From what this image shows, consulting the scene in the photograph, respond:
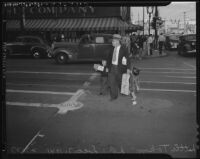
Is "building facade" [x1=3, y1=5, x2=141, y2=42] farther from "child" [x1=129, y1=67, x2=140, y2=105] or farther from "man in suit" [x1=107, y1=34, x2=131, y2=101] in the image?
"child" [x1=129, y1=67, x2=140, y2=105]

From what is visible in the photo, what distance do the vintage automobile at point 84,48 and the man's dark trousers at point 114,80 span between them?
0.30 meters

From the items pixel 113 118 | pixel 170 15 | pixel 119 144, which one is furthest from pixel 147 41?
pixel 119 144

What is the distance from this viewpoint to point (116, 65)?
5.27 meters

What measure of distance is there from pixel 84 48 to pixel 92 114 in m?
2.99

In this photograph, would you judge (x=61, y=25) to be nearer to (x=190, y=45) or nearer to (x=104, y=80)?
(x=104, y=80)

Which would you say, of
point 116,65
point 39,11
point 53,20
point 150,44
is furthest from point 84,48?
point 39,11

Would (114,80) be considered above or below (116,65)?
below

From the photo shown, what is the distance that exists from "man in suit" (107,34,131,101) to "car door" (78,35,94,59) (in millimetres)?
1440

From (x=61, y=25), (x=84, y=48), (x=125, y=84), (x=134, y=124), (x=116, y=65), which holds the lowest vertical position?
(x=134, y=124)

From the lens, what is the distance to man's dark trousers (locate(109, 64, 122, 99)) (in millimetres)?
5139

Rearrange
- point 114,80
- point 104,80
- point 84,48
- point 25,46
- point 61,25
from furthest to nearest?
point 84,48 < point 61,25 < point 104,80 < point 114,80 < point 25,46

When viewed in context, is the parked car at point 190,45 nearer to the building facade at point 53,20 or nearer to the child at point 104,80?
the building facade at point 53,20

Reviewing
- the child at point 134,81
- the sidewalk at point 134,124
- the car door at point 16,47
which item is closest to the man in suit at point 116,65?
the child at point 134,81

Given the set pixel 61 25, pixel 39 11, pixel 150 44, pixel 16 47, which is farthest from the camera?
pixel 150 44
